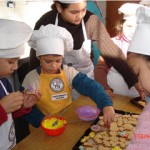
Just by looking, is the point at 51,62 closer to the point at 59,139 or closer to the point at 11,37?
the point at 11,37

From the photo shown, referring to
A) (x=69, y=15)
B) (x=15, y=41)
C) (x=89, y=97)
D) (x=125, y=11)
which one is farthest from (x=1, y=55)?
(x=125, y=11)

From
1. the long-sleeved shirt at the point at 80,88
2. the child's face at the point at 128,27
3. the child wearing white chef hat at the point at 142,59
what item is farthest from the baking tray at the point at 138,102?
the child's face at the point at 128,27

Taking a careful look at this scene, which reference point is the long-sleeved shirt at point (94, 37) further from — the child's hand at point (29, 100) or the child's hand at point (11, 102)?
the child's hand at point (11, 102)

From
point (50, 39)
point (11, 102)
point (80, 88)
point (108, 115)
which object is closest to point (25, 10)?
point (50, 39)

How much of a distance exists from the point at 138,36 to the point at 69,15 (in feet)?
3.21

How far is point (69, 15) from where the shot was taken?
5.18 ft

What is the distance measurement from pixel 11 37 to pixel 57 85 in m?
0.49

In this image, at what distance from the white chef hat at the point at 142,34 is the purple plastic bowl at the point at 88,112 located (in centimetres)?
54

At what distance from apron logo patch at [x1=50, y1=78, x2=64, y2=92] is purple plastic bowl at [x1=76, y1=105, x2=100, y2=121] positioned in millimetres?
246

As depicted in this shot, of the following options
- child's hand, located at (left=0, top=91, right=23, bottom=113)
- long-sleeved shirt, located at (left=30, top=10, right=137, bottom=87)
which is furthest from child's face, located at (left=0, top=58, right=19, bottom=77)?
long-sleeved shirt, located at (left=30, top=10, right=137, bottom=87)

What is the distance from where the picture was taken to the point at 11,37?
1011 millimetres

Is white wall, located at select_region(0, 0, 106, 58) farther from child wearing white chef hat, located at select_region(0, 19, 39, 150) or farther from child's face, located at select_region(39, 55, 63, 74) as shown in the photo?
child wearing white chef hat, located at select_region(0, 19, 39, 150)

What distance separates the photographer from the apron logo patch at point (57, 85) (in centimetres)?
141

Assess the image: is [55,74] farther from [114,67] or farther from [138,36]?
[138,36]
